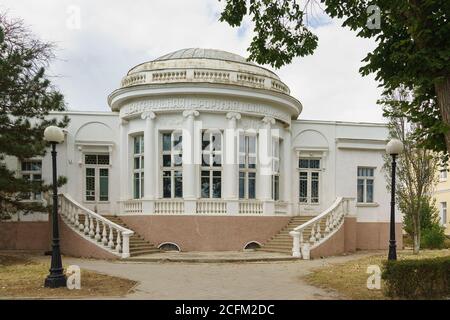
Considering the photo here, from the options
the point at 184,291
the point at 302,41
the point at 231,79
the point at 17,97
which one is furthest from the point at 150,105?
the point at 184,291

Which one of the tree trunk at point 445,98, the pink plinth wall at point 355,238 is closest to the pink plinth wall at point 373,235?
the pink plinth wall at point 355,238

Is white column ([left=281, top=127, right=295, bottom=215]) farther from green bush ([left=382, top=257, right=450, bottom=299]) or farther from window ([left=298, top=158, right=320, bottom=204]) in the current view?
green bush ([left=382, top=257, right=450, bottom=299])

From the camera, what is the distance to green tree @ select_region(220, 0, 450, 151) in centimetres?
812

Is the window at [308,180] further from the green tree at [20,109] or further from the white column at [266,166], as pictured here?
the green tree at [20,109]

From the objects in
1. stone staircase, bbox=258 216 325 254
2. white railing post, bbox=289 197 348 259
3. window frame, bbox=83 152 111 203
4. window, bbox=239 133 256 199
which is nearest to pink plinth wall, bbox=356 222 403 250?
white railing post, bbox=289 197 348 259

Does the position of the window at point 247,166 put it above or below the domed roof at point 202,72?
below

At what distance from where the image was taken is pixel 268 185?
18953mm

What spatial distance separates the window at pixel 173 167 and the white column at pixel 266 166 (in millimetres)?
3268

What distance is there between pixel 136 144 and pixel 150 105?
79.8 inches

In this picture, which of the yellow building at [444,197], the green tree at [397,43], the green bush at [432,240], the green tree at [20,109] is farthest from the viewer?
the yellow building at [444,197]

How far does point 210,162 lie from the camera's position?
1848cm

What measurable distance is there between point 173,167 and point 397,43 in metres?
11.6

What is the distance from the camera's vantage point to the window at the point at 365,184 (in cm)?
2250
